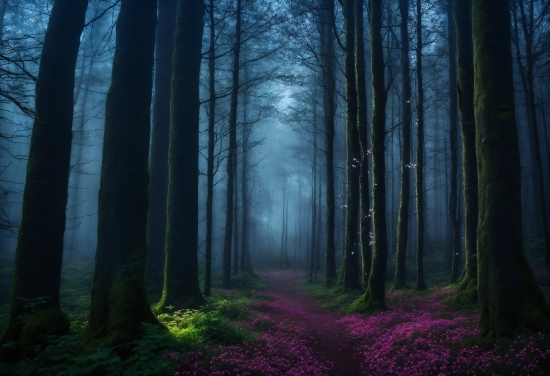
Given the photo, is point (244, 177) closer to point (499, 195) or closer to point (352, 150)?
point (352, 150)

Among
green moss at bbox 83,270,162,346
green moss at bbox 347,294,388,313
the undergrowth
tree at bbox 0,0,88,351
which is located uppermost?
tree at bbox 0,0,88,351

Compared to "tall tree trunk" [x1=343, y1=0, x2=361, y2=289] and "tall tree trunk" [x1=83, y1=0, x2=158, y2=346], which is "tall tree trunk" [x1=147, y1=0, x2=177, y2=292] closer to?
"tall tree trunk" [x1=83, y1=0, x2=158, y2=346]

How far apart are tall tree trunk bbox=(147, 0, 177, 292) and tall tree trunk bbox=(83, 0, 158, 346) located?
22.6ft

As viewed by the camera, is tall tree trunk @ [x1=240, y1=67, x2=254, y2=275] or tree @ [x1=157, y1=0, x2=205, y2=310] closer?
tree @ [x1=157, y1=0, x2=205, y2=310]

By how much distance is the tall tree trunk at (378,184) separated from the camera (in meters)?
10.9

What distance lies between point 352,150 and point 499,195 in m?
9.46

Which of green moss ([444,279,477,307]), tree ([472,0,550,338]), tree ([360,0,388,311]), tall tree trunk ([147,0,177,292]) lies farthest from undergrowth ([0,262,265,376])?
green moss ([444,279,477,307])

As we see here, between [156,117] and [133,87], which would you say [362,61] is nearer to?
[156,117]

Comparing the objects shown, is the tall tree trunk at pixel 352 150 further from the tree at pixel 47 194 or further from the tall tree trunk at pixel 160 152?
the tree at pixel 47 194

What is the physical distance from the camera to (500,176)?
6258 mm

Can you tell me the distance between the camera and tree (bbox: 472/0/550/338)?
5844 mm

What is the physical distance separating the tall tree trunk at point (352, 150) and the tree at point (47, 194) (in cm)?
987

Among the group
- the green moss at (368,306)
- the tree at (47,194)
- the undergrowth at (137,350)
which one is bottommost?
the green moss at (368,306)

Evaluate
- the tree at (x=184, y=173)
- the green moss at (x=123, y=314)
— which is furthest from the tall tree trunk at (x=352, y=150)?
the green moss at (x=123, y=314)
